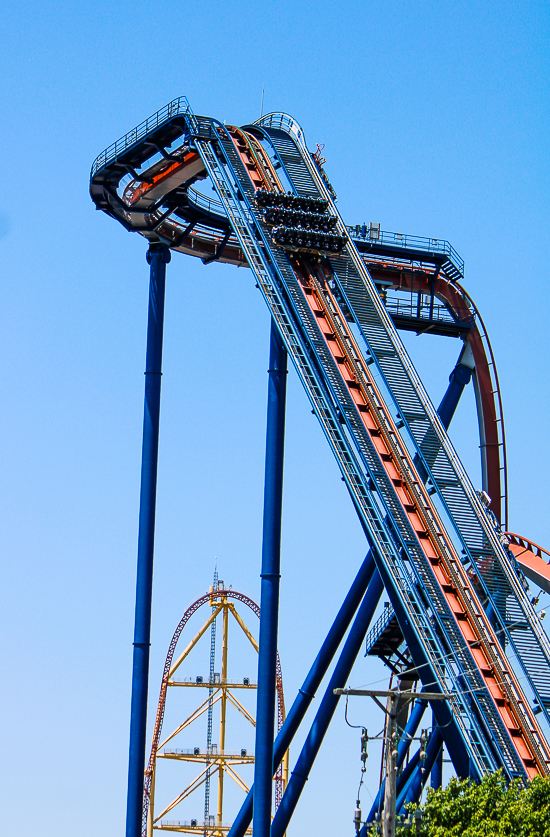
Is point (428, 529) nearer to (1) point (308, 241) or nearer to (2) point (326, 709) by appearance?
(2) point (326, 709)

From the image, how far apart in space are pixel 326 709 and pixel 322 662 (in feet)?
4.26

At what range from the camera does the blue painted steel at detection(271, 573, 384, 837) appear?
1195 inches

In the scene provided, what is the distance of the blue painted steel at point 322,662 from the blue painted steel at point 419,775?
3111 mm

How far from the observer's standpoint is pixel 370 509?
26.4 m

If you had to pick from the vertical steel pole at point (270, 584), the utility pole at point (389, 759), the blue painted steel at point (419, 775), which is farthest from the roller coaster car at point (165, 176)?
the utility pole at point (389, 759)

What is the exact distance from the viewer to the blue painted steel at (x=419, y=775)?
3234cm

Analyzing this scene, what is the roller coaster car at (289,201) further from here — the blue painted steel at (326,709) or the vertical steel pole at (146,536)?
the blue painted steel at (326,709)

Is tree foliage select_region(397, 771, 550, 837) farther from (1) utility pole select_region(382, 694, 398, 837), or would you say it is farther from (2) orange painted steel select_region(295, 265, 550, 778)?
(1) utility pole select_region(382, 694, 398, 837)

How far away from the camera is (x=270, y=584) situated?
97.7 ft

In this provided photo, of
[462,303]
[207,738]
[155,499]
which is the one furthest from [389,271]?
[207,738]

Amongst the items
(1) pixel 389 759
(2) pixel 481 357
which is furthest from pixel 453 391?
(1) pixel 389 759

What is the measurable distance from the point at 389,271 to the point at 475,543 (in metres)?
11.6

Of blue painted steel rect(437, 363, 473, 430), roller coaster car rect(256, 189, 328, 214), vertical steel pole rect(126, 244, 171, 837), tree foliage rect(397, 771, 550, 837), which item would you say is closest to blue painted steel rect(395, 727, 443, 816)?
vertical steel pole rect(126, 244, 171, 837)

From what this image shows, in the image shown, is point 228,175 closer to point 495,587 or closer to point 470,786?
point 495,587
